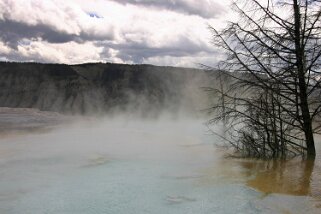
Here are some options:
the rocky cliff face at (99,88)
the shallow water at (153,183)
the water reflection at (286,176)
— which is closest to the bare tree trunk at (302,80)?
the water reflection at (286,176)

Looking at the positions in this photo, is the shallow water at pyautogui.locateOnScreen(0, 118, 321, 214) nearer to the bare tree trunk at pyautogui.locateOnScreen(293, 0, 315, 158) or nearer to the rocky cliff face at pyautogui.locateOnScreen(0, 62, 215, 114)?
the bare tree trunk at pyautogui.locateOnScreen(293, 0, 315, 158)

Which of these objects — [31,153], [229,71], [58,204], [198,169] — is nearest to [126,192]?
[58,204]

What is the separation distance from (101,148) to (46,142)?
319 centimetres

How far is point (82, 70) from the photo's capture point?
5081 cm

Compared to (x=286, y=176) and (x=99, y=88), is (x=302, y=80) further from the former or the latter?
(x=99, y=88)

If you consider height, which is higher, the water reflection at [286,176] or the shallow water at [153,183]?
the water reflection at [286,176]

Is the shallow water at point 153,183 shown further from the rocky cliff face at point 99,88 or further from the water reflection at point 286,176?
the rocky cliff face at point 99,88

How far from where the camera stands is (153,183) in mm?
8367

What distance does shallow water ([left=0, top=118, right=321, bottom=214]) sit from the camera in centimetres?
683

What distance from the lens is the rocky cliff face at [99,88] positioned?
44406 mm

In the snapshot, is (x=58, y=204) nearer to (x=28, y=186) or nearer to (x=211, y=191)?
(x=28, y=186)

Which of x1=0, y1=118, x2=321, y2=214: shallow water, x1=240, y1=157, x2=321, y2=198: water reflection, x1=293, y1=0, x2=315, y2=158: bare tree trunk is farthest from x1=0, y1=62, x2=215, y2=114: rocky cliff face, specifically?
x1=240, y1=157, x2=321, y2=198: water reflection

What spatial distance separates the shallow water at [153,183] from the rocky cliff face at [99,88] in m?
30.3

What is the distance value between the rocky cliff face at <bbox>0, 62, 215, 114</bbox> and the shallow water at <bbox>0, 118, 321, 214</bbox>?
30.3 metres
